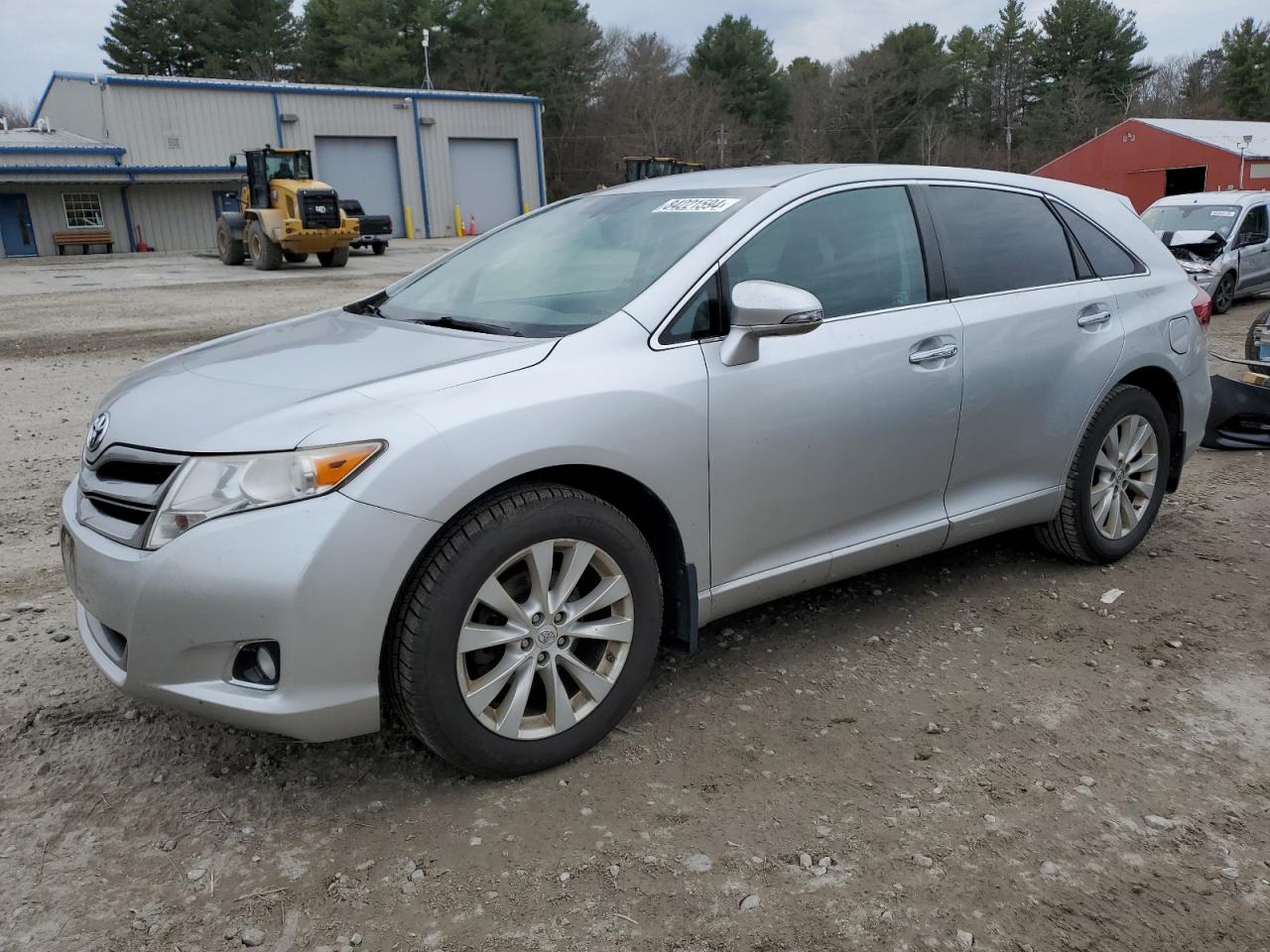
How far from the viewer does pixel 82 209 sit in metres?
36.0

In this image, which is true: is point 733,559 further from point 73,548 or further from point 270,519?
point 73,548

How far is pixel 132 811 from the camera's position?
9.18 ft

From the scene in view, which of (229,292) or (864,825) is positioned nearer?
(864,825)

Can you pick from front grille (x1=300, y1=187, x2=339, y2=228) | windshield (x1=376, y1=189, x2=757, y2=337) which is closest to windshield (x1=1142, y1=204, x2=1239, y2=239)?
windshield (x1=376, y1=189, x2=757, y2=337)


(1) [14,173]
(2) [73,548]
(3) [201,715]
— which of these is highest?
(1) [14,173]

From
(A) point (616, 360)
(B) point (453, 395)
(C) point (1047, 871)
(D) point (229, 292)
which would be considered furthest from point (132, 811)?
(D) point (229, 292)

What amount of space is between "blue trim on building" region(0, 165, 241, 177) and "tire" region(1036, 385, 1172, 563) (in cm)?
3378

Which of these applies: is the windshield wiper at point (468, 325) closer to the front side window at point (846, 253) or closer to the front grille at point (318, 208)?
the front side window at point (846, 253)

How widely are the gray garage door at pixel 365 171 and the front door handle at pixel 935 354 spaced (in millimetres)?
39545

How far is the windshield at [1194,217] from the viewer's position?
49.2 ft

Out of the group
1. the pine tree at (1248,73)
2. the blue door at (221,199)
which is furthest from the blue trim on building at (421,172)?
the pine tree at (1248,73)

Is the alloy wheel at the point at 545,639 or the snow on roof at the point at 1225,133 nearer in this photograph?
the alloy wheel at the point at 545,639

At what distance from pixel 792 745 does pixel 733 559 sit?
585 millimetres

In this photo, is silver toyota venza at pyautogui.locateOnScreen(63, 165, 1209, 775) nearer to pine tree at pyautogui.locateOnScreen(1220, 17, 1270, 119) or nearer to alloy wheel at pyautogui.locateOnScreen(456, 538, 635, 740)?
alloy wheel at pyautogui.locateOnScreen(456, 538, 635, 740)
